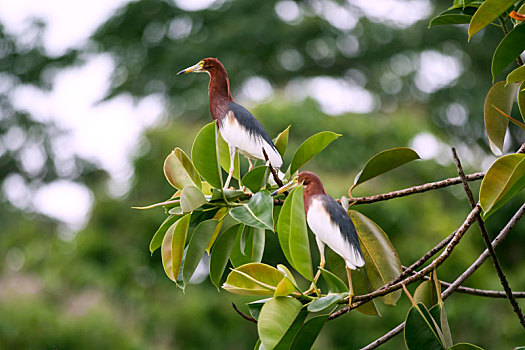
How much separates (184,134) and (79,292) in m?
1.82

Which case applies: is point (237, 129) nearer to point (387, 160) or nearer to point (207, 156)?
point (207, 156)

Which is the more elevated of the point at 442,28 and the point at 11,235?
the point at 442,28

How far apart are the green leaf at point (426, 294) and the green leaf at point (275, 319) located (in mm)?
286

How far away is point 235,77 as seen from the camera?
729 centimetres

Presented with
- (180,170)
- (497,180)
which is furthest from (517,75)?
(180,170)

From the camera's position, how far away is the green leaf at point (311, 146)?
934 millimetres

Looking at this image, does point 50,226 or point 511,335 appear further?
point 50,226

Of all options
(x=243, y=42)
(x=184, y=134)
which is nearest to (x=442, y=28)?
(x=243, y=42)

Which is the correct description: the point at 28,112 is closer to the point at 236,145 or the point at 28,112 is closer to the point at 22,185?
the point at 22,185

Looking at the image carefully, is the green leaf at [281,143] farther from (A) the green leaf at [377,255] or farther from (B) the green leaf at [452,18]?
(B) the green leaf at [452,18]

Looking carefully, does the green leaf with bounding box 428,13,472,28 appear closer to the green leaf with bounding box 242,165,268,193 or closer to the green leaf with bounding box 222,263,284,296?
the green leaf with bounding box 242,165,268,193

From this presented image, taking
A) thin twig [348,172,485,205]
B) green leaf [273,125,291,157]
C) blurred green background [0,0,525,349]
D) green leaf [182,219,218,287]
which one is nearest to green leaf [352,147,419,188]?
thin twig [348,172,485,205]

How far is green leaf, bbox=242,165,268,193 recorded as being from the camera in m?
0.89

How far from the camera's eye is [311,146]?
0.94 meters
